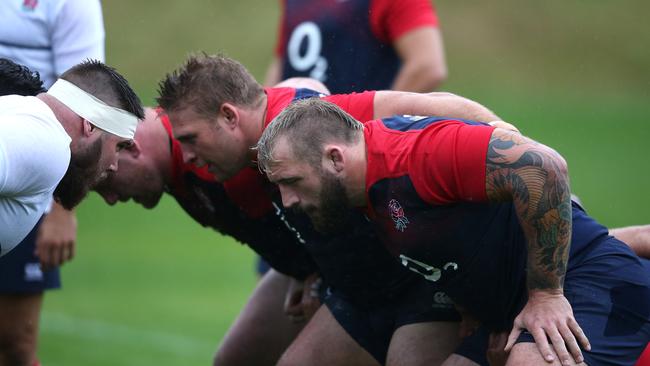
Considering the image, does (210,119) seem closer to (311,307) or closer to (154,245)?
(311,307)

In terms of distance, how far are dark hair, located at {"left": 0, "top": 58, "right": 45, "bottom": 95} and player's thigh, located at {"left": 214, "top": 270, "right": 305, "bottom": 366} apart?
2121mm

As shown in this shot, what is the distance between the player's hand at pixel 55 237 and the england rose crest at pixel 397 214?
7.70ft

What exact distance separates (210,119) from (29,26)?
161cm

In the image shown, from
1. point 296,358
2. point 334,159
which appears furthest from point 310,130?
point 296,358

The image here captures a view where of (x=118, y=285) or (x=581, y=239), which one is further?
(x=118, y=285)

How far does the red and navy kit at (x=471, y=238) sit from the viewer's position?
4.45 m

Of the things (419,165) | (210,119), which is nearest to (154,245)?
(210,119)

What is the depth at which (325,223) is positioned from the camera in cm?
480

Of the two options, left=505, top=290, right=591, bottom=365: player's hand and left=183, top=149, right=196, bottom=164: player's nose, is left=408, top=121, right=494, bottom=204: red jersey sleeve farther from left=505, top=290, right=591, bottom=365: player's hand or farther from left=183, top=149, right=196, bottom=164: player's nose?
left=183, top=149, right=196, bottom=164: player's nose

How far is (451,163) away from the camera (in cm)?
440

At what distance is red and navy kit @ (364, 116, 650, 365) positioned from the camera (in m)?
4.45

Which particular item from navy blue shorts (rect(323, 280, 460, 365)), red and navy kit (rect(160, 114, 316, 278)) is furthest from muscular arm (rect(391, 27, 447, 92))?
navy blue shorts (rect(323, 280, 460, 365))

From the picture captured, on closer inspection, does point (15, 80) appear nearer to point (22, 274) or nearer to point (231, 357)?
point (22, 274)

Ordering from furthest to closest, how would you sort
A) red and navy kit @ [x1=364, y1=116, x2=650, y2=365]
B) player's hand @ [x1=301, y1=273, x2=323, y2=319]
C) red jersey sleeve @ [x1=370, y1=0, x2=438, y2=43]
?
red jersey sleeve @ [x1=370, y1=0, x2=438, y2=43], player's hand @ [x1=301, y1=273, x2=323, y2=319], red and navy kit @ [x1=364, y1=116, x2=650, y2=365]
